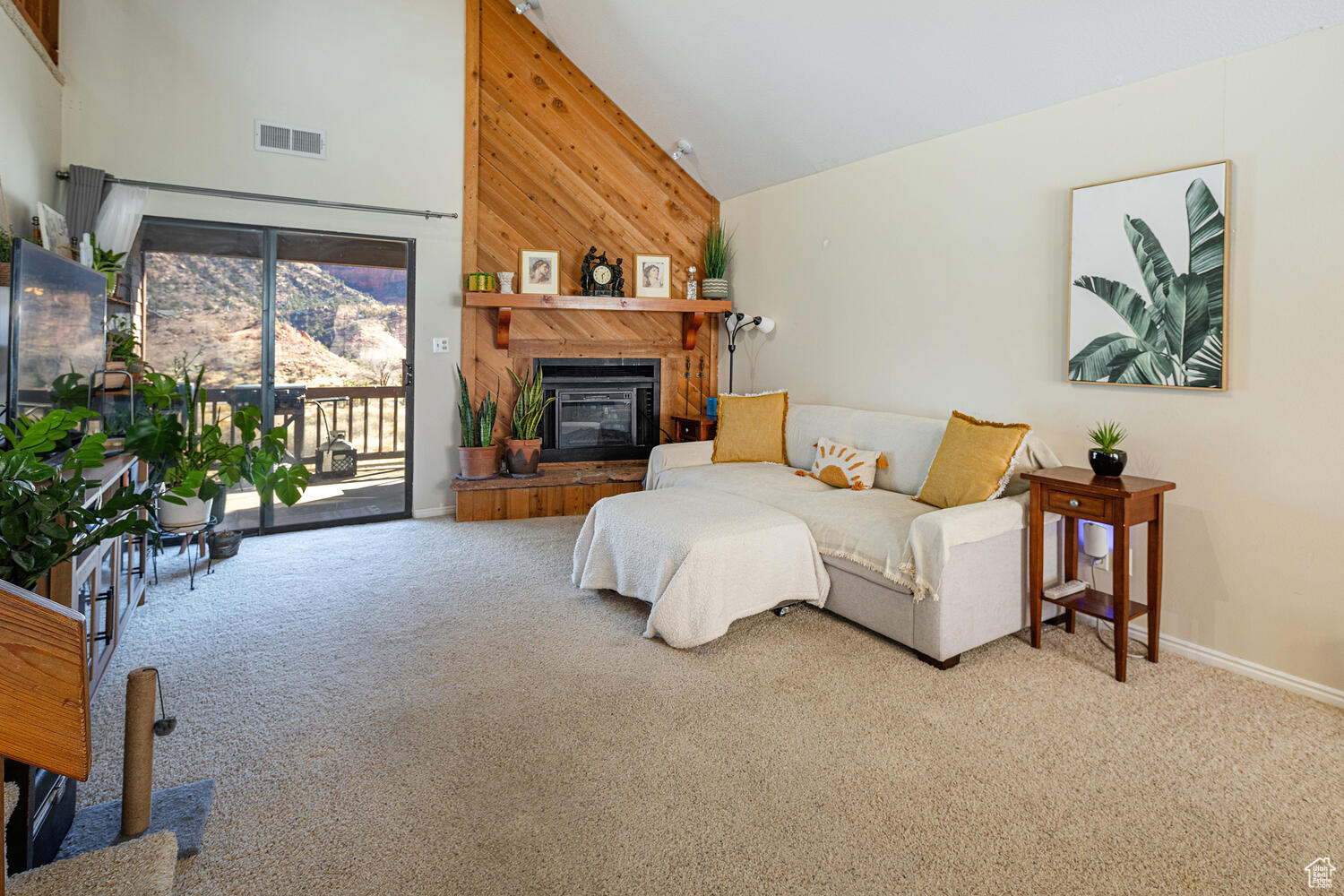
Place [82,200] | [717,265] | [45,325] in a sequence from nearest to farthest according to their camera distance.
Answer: [45,325] → [82,200] → [717,265]

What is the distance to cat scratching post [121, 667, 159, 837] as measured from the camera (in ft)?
5.10

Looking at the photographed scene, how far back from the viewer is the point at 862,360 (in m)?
4.48

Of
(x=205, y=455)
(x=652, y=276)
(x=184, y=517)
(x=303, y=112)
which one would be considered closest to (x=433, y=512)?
(x=184, y=517)

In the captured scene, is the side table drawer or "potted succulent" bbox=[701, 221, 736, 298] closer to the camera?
the side table drawer

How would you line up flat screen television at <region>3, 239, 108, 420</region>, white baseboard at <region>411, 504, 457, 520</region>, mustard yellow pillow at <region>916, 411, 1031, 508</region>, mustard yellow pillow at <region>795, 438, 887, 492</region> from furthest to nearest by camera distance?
white baseboard at <region>411, 504, 457, 520</region> → mustard yellow pillow at <region>795, 438, 887, 492</region> → mustard yellow pillow at <region>916, 411, 1031, 508</region> → flat screen television at <region>3, 239, 108, 420</region>

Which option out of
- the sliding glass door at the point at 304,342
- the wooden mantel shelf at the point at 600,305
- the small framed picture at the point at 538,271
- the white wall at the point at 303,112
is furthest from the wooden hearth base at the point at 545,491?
the small framed picture at the point at 538,271

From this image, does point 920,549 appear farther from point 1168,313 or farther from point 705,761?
point 1168,313

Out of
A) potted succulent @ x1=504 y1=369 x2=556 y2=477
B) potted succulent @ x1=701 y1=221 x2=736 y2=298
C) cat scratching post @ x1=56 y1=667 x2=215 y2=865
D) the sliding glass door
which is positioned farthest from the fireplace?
cat scratching post @ x1=56 y1=667 x2=215 y2=865

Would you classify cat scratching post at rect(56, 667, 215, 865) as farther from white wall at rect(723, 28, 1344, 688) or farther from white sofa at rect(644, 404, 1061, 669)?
white wall at rect(723, 28, 1344, 688)

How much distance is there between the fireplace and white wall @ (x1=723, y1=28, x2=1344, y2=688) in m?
2.11

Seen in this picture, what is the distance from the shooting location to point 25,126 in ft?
11.2

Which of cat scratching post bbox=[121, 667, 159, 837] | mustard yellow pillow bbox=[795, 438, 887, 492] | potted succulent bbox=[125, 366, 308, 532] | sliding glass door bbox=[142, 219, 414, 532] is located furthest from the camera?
sliding glass door bbox=[142, 219, 414, 532]

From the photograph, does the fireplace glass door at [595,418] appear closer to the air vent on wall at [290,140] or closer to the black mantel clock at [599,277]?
the black mantel clock at [599,277]

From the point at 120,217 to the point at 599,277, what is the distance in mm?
2868
